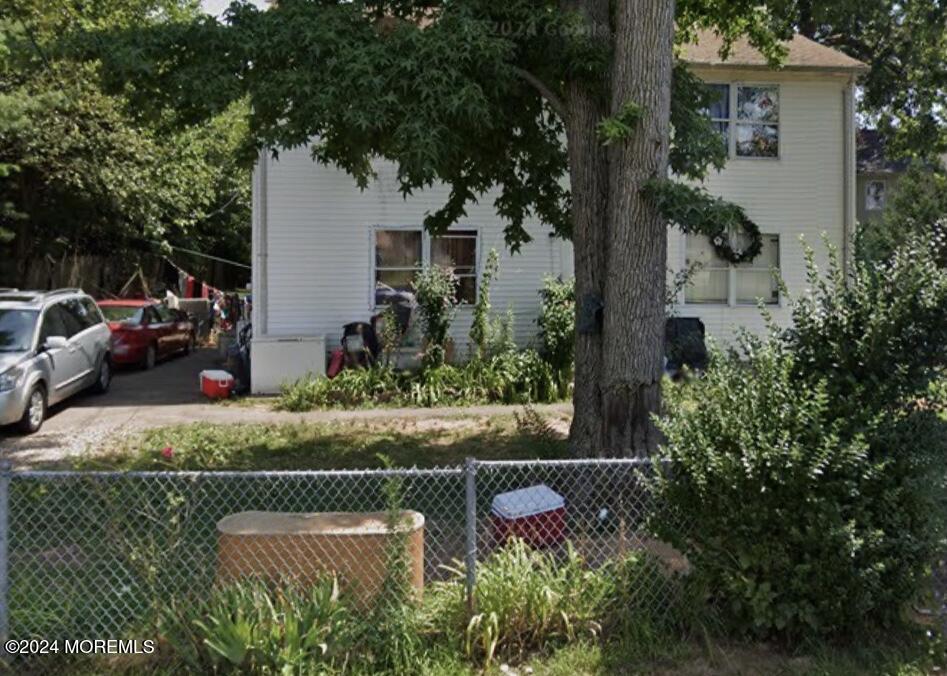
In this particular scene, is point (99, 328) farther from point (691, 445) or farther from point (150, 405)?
point (691, 445)

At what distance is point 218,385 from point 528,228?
5888 mm

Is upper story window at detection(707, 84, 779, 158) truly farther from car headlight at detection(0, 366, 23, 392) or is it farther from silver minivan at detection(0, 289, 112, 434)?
car headlight at detection(0, 366, 23, 392)

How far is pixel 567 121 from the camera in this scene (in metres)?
7.35

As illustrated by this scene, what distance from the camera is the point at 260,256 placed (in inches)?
551

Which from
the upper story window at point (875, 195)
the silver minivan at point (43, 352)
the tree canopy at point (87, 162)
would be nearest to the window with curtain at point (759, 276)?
the tree canopy at point (87, 162)

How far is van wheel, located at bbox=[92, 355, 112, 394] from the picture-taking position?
13156 millimetres

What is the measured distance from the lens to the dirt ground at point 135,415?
369 inches

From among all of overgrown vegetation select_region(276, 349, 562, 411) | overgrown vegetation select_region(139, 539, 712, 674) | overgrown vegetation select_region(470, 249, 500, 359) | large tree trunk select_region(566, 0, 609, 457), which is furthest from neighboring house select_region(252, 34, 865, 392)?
overgrown vegetation select_region(139, 539, 712, 674)

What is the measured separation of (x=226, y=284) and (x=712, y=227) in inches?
1512

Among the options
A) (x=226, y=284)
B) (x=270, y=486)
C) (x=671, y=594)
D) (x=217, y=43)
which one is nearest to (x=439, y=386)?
(x=270, y=486)

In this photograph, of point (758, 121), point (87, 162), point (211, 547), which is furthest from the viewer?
point (87, 162)

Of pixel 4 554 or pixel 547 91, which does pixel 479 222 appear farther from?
pixel 4 554

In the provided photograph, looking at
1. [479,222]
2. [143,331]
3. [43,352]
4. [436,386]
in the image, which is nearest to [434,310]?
[436,386]

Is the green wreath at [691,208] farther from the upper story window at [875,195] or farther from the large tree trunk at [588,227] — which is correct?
the upper story window at [875,195]
